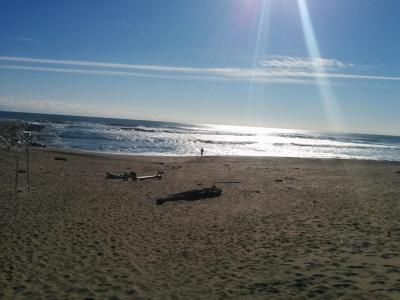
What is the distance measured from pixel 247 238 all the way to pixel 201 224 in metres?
2.09

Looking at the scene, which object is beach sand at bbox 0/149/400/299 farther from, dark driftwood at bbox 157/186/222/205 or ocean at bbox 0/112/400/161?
ocean at bbox 0/112/400/161

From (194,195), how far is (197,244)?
6321mm

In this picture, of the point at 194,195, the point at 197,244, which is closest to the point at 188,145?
the point at 194,195

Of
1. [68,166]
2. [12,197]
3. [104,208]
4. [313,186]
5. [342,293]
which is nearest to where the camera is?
[342,293]

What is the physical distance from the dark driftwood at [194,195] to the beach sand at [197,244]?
0.47 m

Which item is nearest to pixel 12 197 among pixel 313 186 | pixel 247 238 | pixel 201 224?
pixel 201 224

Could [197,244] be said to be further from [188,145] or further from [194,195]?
[188,145]

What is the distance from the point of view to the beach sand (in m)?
7.14

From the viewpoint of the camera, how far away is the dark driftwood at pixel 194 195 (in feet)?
52.1

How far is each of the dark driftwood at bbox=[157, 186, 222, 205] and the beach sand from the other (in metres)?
0.47

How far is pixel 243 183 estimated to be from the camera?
2139cm

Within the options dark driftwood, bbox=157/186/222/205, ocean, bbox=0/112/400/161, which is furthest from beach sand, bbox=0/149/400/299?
ocean, bbox=0/112/400/161

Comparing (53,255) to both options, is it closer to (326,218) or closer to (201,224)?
(201,224)

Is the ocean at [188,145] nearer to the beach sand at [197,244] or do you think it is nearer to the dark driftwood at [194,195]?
the dark driftwood at [194,195]
